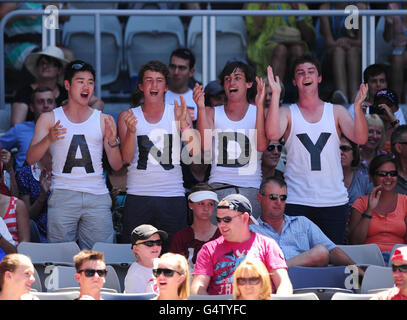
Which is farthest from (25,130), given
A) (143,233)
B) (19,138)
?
(143,233)

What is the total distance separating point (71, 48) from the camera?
9.45 meters

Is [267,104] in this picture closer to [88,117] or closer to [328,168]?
[328,168]

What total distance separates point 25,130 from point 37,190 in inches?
26.7

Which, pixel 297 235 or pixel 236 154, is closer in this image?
pixel 297 235

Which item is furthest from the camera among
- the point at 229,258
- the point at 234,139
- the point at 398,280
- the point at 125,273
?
the point at 234,139

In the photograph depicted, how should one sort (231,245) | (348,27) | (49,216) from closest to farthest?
(231,245) < (49,216) < (348,27)

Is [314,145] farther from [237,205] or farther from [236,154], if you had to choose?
[237,205]

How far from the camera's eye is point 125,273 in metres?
6.19

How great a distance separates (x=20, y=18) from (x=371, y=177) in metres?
3.86

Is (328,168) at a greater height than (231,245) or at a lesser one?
greater

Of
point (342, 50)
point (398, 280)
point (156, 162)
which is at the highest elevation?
point (342, 50)

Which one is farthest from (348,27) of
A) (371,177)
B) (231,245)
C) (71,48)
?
(231,245)

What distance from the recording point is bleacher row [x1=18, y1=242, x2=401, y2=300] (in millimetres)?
5289
